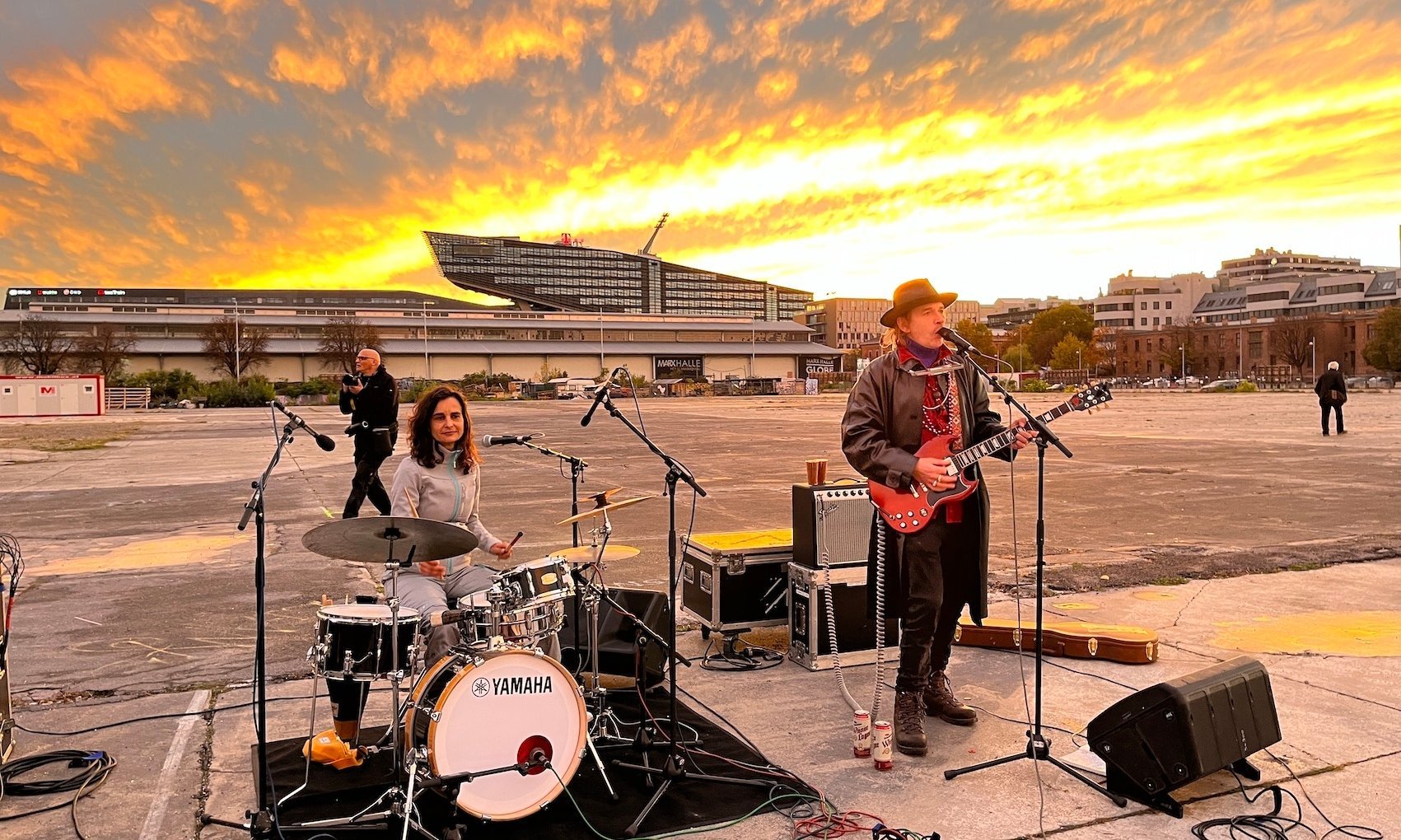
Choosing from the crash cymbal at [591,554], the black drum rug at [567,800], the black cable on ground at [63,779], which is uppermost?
the crash cymbal at [591,554]

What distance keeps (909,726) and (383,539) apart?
289cm

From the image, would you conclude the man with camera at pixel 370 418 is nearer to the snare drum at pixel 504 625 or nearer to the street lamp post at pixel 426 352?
the snare drum at pixel 504 625

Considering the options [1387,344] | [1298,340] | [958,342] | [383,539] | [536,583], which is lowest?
[536,583]

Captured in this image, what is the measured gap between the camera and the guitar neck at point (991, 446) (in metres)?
4.71

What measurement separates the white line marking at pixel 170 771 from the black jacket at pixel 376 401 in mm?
6446

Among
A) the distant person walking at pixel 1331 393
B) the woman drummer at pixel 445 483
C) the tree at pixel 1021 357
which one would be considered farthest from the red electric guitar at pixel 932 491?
the tree at pixel 1021 357

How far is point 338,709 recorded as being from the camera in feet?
15.6

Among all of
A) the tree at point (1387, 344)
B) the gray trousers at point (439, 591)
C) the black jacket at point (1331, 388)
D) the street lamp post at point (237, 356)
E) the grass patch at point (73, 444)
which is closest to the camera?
the gray trousers at point (439, 591)

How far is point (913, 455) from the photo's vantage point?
505cm

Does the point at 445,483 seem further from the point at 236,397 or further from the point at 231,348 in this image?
the point at 231,348

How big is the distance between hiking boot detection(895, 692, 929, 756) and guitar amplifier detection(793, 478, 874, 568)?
1272mm

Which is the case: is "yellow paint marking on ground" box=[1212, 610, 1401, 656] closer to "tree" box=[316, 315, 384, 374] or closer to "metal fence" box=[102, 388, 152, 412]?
"metal fence" box=[102, 388, 152, 412]

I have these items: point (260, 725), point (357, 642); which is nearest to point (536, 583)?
point (357, 642)

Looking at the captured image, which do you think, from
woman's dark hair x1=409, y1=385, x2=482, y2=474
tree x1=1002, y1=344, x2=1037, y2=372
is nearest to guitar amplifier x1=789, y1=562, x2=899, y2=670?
woman's dark hair x1=409, y1=385, x2=482, y2=474
